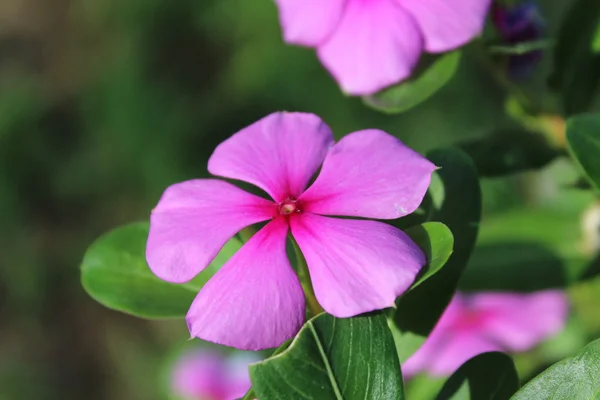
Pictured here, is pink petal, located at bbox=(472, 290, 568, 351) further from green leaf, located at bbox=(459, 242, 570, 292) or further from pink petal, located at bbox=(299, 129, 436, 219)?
pink petal, located at bbox=(299, 129, 436, 219)

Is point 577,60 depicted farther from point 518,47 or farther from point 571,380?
point 571,380

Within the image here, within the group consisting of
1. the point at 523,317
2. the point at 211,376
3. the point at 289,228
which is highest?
the point at 289,228

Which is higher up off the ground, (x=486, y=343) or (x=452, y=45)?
(x=452, y=45)

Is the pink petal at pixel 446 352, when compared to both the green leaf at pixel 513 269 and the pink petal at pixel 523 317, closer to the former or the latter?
the pink petal at pixel 523 317

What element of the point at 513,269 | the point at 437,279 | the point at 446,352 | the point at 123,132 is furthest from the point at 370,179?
the point at 123,132


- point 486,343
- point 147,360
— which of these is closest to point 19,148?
point 147,360

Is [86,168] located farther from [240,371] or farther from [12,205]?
[240,371]
